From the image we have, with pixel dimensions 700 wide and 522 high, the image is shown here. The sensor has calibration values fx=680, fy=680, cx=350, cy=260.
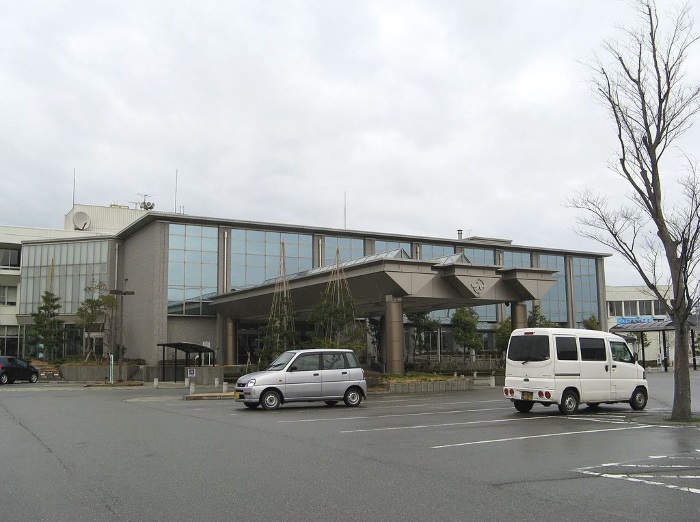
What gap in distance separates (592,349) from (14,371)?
1278 inches

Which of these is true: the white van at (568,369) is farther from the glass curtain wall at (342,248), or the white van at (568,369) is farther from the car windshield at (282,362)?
the glass curtain wall at (342,248)

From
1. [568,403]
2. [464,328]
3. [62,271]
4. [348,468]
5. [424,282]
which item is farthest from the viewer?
[62,271]

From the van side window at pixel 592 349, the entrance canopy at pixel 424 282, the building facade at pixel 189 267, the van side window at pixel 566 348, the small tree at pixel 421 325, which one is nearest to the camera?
the van side window at pixel 566 348

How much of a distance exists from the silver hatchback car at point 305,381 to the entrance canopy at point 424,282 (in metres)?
12.1

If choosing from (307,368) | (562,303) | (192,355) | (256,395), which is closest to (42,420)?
(256,395)

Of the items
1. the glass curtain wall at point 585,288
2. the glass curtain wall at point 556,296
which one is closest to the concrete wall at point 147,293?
the glass curtain wall at point 556,296

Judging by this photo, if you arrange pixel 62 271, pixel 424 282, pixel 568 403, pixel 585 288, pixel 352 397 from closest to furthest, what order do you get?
pixel 568 403
pixel 352 397
pixel 424 282
pixel 62 271
pixel 585 288

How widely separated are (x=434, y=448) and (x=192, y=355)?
40.5m

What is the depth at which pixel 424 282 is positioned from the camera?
111 feet

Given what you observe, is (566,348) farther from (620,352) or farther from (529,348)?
(620,352)

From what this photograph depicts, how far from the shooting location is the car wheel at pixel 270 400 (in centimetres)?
1956

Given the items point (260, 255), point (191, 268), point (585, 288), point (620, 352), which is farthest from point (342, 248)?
point (620, 352)

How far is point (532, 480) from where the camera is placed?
28.0 feet

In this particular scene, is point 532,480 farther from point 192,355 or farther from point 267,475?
point 192,355
